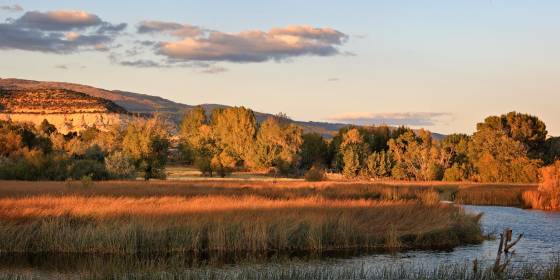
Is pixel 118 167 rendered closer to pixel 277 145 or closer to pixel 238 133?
pixel 277 145

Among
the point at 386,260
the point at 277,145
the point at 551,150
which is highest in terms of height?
the point at 551,150

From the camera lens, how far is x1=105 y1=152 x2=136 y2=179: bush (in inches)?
2068

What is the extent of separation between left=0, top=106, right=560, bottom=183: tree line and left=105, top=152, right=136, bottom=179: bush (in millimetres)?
79

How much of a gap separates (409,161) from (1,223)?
65.8 m

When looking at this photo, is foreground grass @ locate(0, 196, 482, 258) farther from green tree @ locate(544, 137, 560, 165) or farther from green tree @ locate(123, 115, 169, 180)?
green tree @ locate(544, 137, 560, 165)

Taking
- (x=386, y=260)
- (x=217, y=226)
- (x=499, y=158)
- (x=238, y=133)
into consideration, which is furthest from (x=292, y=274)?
(x=238, y=133)

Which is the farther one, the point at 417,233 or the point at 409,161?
the point at 409,161

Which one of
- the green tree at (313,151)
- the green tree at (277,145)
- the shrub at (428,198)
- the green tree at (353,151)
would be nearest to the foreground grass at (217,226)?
the shrub at (428,198)

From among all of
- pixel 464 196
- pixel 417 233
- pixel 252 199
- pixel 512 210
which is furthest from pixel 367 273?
pixel 464 196

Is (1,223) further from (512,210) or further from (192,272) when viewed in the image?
(512,210)

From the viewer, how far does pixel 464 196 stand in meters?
50.5

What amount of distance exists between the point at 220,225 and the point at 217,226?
0.24m

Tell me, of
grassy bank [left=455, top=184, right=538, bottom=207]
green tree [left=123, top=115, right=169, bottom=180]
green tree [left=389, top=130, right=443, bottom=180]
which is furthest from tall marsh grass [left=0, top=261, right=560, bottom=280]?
green tree [left=389, top=130, right=443, bottom=180]

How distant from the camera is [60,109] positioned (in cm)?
15075
